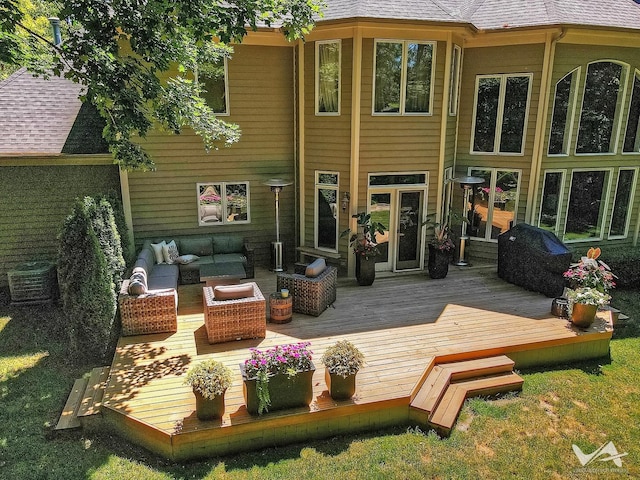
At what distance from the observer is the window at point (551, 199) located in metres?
11.1

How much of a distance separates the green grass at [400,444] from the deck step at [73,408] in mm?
134

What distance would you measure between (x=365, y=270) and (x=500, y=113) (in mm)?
5180

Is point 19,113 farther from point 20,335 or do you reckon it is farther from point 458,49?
point 458,49

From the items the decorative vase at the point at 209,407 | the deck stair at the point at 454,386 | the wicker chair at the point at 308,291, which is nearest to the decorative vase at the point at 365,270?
the wicker chair at the point at 308,291

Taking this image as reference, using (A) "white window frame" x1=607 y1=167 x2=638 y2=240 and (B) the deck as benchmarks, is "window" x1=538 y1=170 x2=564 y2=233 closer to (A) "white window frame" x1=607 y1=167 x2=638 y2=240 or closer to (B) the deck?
(A) "white window frame" x1=607 y1=167 x2=638 y2=240

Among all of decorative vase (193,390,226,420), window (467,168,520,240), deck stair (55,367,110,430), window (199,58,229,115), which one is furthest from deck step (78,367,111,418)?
window (467,168,520,240)

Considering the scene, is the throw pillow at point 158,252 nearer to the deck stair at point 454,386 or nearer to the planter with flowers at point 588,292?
the deck stair at point 454,386

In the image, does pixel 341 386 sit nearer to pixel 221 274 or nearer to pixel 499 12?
pixel 221 274

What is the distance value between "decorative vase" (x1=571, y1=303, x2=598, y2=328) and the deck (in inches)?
6.8

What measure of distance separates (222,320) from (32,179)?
5816 mm

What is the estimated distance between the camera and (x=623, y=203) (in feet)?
39.0

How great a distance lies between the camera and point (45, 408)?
617 cm

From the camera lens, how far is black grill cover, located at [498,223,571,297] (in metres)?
9.09

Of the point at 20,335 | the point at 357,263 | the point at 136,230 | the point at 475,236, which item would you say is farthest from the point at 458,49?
the point at 20,335
